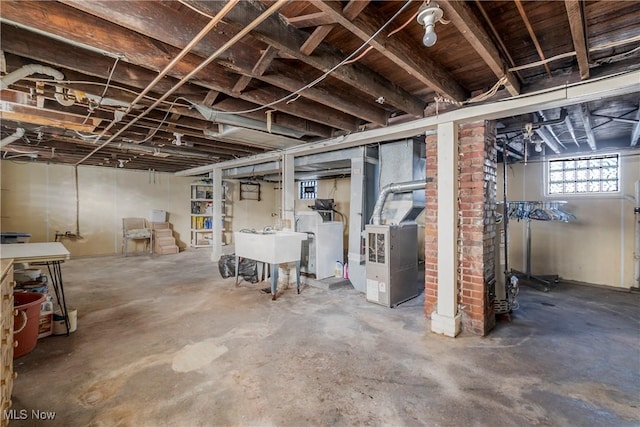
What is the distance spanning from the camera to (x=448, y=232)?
285 cm

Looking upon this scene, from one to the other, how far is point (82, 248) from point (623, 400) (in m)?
9.41

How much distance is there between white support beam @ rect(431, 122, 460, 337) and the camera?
2805mm

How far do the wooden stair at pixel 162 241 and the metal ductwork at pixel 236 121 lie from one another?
577 cm

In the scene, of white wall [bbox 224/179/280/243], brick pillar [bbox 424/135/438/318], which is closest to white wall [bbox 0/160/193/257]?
white wall [bbox 224/179/280/243]

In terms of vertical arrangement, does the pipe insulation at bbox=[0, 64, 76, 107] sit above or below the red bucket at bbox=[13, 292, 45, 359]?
above

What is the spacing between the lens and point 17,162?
6270mm

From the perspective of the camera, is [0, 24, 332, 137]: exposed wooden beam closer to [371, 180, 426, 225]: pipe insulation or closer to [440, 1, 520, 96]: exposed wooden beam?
[440, 1, 520, 96]: exposed wooden beam

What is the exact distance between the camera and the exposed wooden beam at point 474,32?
4.59 feet

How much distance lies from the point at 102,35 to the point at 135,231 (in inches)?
270

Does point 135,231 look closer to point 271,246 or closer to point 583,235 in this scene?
point 271,246

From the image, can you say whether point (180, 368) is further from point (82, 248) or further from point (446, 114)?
point (82, 248)

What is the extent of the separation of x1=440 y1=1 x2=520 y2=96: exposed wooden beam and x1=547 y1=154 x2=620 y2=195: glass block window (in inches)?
168

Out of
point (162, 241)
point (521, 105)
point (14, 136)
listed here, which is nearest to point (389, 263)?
point (521, 105)

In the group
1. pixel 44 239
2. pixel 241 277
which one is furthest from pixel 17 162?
pixel 241 277
